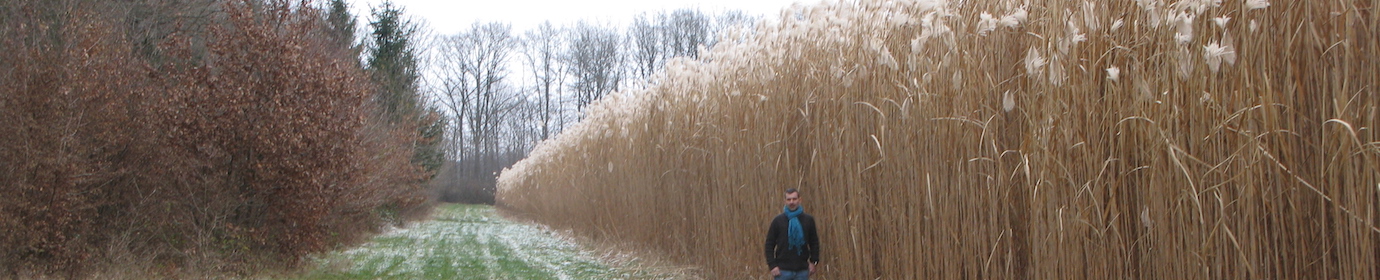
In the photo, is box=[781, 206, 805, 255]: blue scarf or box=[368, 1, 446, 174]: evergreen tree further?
box=[368, 1, 446, 174]: evergreen tree

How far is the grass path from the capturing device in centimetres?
987

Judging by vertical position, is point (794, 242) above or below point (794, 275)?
above

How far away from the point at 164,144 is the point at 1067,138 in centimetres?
744

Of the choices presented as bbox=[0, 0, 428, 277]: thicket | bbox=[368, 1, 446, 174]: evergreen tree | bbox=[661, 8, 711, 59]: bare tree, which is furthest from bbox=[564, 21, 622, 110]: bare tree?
bbox=[0, 0, 428, 277]: thicket

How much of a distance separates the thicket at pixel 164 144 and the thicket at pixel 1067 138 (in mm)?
4071

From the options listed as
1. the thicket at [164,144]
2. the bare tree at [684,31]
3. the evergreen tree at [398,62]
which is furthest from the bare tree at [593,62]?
the thicket at [164,144]

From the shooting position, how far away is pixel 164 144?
332 inches

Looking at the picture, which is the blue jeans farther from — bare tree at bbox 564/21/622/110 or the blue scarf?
bare tree at bbox 564/21/622/110

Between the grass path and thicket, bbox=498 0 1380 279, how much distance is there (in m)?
3.31

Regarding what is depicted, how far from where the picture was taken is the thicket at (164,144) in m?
7.30

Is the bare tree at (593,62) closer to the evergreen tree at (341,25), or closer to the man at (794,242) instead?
the evergreen tree at (341,25)

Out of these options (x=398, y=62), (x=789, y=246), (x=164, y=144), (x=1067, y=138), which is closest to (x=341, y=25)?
(x=398, y=62)

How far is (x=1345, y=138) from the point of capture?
243cm

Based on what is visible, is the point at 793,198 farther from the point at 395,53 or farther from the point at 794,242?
the point at 395,53
